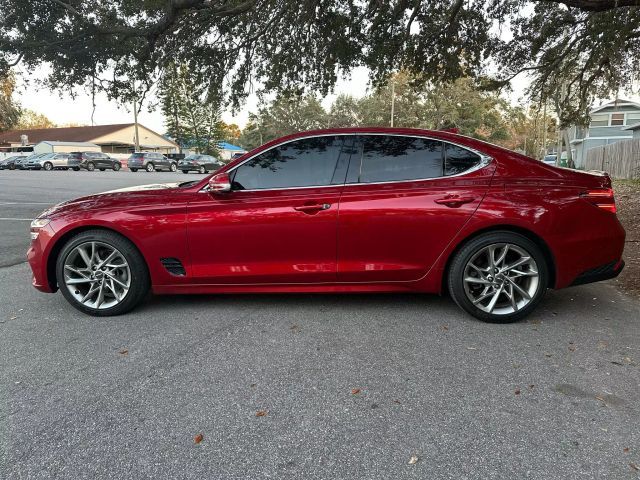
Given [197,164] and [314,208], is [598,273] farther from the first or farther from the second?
[197,164]

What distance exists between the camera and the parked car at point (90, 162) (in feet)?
127

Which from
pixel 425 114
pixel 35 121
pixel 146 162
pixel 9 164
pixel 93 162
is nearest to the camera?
pixel 146 162

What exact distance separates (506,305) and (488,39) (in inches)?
440

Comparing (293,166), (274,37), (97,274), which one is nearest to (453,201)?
(293,166)

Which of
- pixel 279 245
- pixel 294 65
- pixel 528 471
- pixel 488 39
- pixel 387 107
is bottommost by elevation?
pixel 528 471

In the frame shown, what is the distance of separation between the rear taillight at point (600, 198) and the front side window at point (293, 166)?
211 centimetres

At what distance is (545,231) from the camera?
13.1 feet

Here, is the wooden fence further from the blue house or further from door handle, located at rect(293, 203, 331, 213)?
door handle, located at rect(293, 203, 331, 213)

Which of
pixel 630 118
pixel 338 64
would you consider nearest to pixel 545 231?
pixel 338 64

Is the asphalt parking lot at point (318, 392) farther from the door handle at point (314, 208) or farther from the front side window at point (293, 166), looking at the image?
the front side window at point (293, 166)

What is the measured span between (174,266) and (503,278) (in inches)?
113

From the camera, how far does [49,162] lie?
38438 mm

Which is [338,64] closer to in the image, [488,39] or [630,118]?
[488,39]

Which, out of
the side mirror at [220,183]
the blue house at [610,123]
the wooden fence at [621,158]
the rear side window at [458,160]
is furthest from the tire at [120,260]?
the blue house at [610,123]
